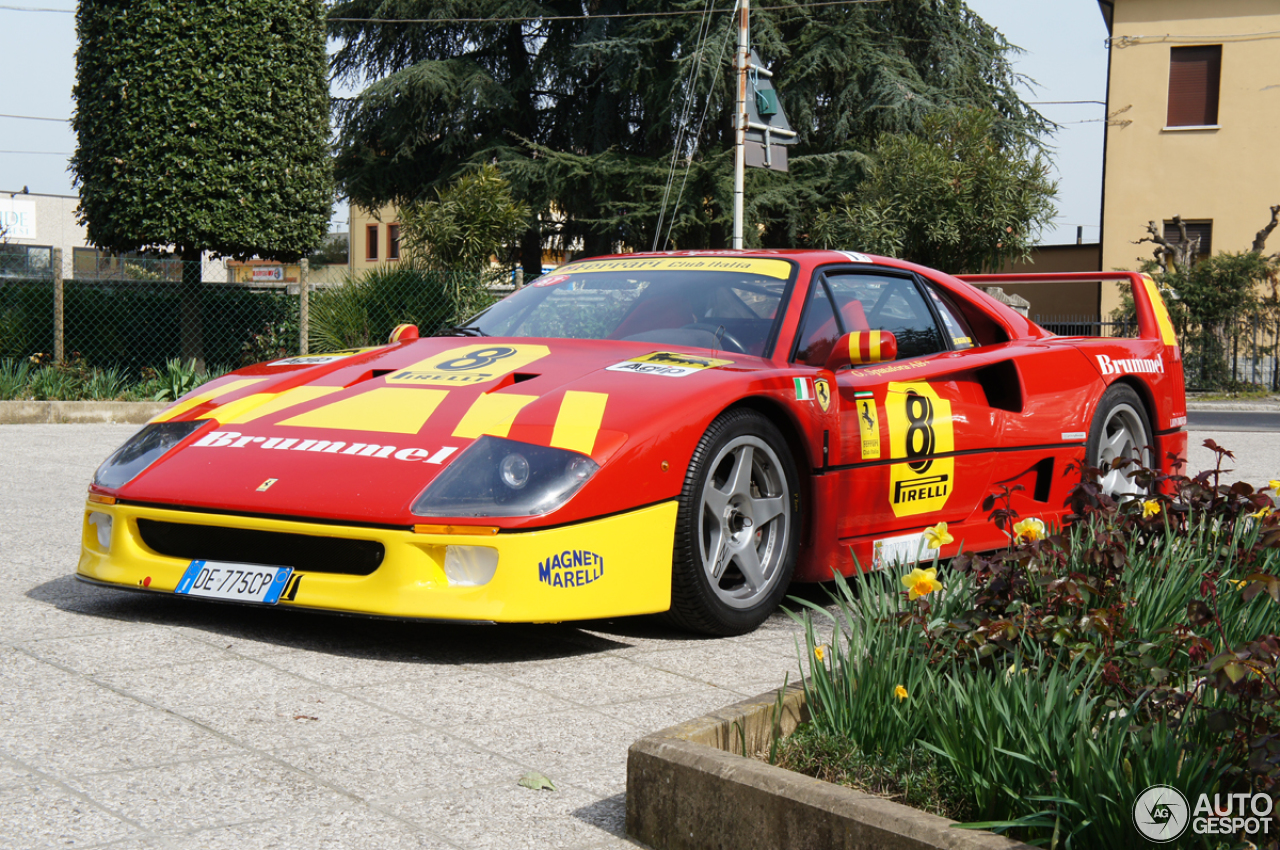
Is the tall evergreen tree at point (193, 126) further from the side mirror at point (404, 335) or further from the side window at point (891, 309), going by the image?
the side window at point (891, 309)

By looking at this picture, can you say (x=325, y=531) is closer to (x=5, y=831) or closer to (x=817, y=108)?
(x=5, y=831)

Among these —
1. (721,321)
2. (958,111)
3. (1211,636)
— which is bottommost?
(1211,636)

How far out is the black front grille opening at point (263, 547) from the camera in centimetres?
348

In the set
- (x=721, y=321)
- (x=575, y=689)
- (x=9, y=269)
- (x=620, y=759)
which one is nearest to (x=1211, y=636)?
(x=620, y=759)

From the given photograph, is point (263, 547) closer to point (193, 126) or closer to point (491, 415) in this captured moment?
point (491, 415)

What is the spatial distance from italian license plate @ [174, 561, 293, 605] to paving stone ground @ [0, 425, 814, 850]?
0.45 feet

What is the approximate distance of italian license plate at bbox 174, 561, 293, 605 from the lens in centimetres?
355

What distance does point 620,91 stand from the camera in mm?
24781

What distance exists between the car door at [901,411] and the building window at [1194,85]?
24.1 metres

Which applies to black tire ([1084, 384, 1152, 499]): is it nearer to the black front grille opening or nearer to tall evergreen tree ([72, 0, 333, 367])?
the black front grille opening

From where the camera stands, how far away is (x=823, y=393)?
13.9 feet

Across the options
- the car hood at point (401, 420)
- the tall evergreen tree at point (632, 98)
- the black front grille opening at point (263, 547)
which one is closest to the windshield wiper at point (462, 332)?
the car hood at point (401, 420)

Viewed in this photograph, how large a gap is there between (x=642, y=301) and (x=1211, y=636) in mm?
2478

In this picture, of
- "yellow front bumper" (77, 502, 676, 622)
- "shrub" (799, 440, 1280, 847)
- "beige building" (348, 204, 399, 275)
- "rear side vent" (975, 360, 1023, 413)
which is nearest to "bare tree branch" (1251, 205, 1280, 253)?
"rear side vent" (975, 360, 1023, 413)
